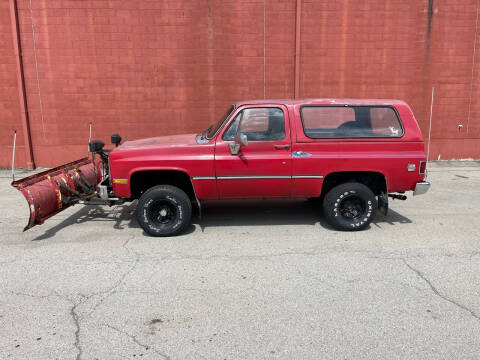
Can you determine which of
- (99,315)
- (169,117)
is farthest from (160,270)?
(169,117)

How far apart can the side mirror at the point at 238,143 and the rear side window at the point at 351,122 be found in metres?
1.00

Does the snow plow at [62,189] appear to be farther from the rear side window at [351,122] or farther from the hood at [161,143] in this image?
the rear side window at [351,122]

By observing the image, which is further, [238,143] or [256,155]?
[256,155]

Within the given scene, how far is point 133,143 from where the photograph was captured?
18.3ft

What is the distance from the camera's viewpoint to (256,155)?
5242mm

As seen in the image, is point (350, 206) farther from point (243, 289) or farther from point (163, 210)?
point (163, 210)

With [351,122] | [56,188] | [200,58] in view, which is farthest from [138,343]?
[200,58]

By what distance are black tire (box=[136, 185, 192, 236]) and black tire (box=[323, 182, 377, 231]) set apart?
6.99ft

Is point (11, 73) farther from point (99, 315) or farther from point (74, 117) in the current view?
point (99, 315)

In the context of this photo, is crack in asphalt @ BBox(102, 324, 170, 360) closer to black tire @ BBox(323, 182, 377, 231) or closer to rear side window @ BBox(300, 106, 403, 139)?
black tire @ BBox(323, 182, 377, 231)

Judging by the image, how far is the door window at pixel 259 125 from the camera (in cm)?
528

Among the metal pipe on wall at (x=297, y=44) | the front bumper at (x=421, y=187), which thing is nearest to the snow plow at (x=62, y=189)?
the front bumper at (x=421, y=187)

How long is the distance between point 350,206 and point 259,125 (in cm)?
188

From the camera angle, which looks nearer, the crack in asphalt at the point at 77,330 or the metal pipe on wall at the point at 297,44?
the crack in asphalt at the point at 77,330
